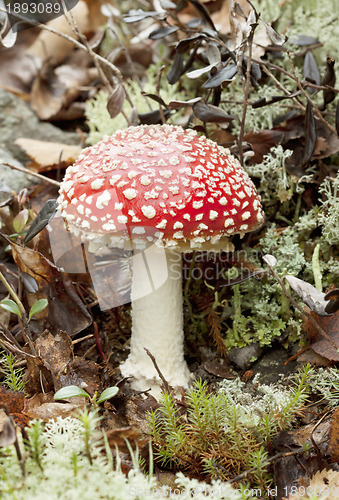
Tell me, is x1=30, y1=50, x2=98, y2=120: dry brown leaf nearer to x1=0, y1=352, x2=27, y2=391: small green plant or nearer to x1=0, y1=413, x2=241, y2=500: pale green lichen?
x1=0, y1=352, x2=27, y2=391: small green plant

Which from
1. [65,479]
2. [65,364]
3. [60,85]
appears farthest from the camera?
[60,85]

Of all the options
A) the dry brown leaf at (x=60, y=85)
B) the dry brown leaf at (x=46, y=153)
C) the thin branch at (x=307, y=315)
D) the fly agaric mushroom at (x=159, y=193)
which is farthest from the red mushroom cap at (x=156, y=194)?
the dry brown leaf at (x=60, y=85)

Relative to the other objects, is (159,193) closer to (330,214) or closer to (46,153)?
(330,214)

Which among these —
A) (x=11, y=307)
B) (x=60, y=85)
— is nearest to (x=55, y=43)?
(x=60, y=85)

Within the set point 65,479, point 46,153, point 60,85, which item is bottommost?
point 65,479

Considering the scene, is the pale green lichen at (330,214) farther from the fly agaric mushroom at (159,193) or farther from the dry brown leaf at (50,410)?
the dry brown leaf at (50,410)

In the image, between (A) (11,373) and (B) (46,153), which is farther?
(B) (46,153)

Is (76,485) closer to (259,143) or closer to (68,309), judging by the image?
(68,309)
